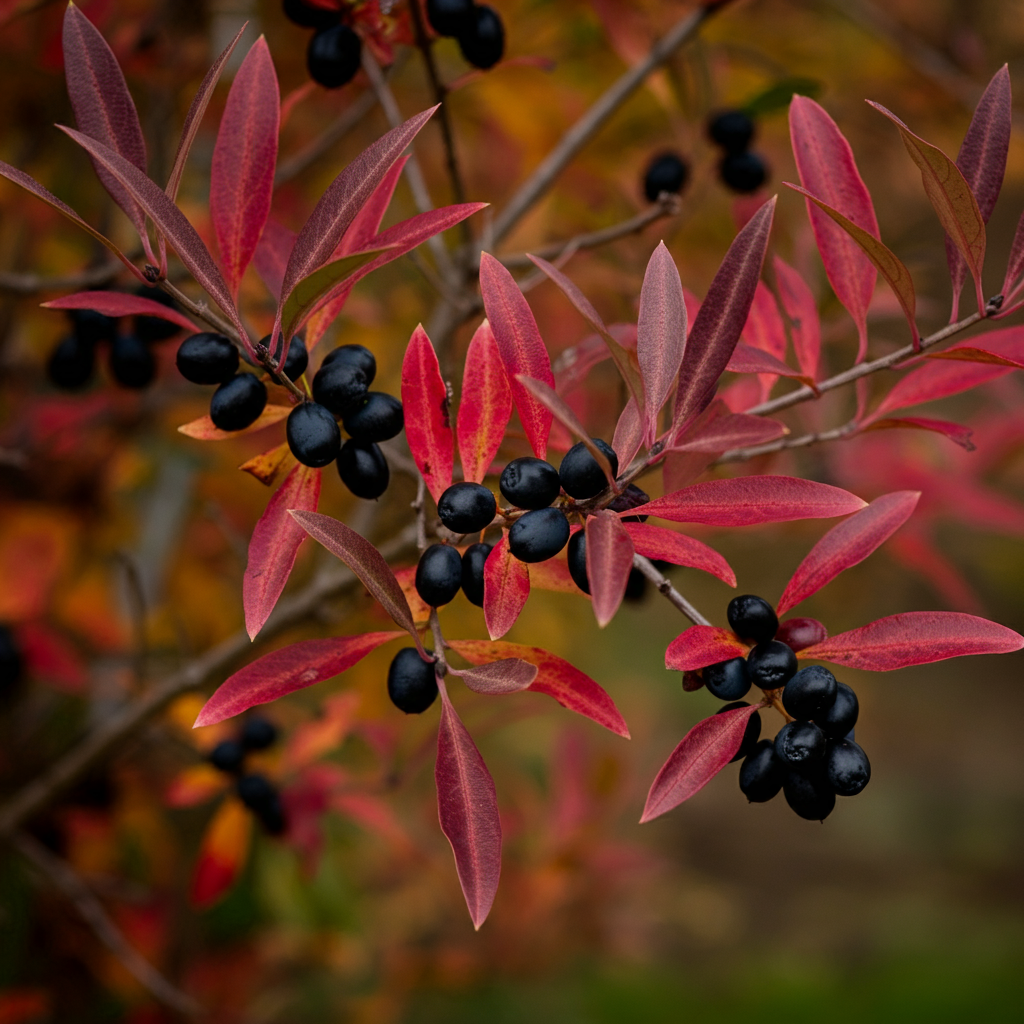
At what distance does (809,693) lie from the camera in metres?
0.50

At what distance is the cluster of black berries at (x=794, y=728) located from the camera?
0.51 m

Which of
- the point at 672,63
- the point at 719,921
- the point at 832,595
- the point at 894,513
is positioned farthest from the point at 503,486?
the point at 719,921

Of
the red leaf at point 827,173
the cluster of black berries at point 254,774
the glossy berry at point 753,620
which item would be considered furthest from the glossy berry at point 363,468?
the cluster of black berries at point 254,774

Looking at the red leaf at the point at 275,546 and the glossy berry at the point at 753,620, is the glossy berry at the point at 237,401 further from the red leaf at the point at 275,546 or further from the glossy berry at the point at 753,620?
the glossy berry at the point at 753,620

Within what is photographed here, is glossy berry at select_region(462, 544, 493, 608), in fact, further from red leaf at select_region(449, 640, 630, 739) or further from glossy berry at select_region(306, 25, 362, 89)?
glossy berry at select_region(306, 25, 362, 89)

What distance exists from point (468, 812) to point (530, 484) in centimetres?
19

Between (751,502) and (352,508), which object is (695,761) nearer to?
(751,502)

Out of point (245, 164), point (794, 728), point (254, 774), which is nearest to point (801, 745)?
point (794, 728)

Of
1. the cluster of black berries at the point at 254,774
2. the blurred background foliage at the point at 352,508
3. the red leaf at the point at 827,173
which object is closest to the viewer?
the red leaf at the point at 827,173

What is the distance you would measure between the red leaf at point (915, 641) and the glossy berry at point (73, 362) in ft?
2.21

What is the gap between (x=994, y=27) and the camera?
3.72m

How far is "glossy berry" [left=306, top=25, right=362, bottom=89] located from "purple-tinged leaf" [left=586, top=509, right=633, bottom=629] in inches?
19.5

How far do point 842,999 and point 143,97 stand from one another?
3336 millimetres

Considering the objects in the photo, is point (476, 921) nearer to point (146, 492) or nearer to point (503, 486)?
point (503, 486)
